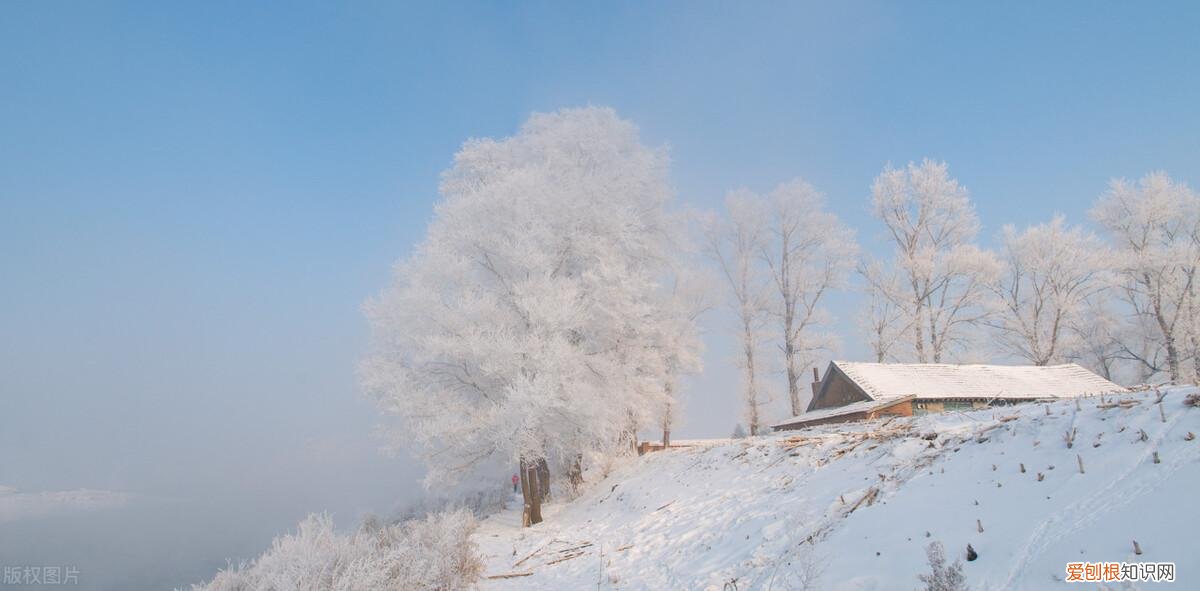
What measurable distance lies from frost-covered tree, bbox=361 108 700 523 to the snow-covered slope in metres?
3.19

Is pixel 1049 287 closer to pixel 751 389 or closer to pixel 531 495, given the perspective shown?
pixel 751 389

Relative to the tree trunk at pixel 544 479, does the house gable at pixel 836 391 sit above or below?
above

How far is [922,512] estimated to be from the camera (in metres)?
5.87

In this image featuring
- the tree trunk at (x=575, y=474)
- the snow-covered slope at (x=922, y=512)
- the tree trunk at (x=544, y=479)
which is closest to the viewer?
the snow-covered slope at (x=922, y=512)

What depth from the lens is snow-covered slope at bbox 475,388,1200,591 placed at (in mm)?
4332

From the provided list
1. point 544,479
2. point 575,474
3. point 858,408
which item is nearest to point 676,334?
point 575,474

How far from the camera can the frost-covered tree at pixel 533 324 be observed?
1398cm

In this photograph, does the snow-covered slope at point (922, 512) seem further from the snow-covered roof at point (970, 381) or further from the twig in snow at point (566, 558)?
the snow-covered roof at point (970, 381)

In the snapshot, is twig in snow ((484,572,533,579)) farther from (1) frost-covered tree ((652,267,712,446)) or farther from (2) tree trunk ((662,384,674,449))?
(2) tree trunk ((662,384,674,449))

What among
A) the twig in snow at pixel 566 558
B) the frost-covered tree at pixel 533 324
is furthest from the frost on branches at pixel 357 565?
the frost-covered tree at pixel 533 324

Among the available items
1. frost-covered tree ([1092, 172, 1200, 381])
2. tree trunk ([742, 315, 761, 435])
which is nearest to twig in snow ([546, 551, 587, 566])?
tree trunk ([742, 315, 761, 435])

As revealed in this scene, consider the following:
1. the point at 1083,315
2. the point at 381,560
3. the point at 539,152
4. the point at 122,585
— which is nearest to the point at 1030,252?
the point at 1083,315

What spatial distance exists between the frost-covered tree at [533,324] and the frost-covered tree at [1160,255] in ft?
82.9

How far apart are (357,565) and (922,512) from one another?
6.20m
